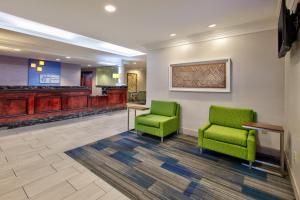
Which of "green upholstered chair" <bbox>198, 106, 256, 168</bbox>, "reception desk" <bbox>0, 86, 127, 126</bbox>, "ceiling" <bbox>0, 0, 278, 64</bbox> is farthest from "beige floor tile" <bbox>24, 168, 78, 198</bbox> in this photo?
"reception desk" <bbox>0, 86, 127, 126</bbox>

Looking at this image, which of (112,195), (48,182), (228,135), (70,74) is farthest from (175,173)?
(70,74)

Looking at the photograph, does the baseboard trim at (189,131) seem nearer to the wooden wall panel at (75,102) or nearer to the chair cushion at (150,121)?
the chair cushion at (150,121)

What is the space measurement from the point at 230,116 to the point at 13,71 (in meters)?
9.37

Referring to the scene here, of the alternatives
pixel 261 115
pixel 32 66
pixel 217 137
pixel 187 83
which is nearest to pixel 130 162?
pixel 217 137

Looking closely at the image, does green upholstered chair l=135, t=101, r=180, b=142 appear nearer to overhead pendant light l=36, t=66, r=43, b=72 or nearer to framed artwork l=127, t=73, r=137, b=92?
overhead pendant light l=36, t=66, r=43, b=72

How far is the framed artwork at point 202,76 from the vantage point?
11.3ft

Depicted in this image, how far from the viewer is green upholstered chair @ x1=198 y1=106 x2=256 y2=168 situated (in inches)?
101

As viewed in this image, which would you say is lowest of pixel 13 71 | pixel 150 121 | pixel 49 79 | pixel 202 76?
pixel 150 121

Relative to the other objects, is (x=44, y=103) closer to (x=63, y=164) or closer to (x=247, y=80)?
(x=63, y=164)

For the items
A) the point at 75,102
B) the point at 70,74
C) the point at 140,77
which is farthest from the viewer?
the point at 140,77

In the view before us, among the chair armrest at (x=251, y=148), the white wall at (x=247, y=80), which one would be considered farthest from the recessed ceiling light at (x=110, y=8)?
the chair armrest at (x=251, y=148)

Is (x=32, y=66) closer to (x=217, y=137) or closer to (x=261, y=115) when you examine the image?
(x=217, y=137)

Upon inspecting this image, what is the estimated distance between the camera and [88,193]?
1948 mm

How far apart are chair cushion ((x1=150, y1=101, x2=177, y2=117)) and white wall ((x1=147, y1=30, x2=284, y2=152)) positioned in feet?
0.92
